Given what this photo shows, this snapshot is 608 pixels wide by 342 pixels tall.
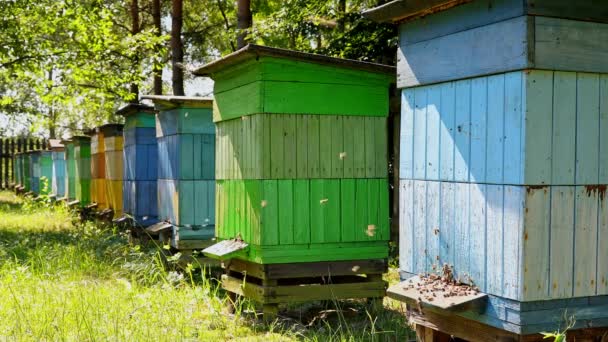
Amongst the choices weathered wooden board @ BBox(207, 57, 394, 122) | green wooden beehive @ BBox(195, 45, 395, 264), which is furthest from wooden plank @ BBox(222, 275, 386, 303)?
weathered wooden board @ BBox(207, 57, 394, 122)

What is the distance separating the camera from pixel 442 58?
3.74 metres

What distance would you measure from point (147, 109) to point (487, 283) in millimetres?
6903

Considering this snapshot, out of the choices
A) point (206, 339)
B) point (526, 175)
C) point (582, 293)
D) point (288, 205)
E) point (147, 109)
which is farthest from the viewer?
point (147, 109)

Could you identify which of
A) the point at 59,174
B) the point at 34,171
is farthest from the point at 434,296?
the point at 34,171

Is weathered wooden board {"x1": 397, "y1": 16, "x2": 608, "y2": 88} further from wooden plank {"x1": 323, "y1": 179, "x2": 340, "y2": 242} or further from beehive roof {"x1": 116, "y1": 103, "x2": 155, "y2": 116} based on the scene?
beehive roof {"x1": 116, "y1": 103, "x2": 155, "y2": 116}

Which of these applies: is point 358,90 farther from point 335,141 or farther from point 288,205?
point 288,205

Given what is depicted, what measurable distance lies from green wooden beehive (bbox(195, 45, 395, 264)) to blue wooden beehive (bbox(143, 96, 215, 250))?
168 centimetres

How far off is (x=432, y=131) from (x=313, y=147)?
2.00 m

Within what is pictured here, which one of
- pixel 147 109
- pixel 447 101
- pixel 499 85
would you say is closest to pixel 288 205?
pixel 447 101

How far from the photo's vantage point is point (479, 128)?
11.5ft

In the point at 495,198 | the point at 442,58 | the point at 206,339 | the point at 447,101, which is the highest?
the point at 442,58

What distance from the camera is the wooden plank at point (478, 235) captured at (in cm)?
348

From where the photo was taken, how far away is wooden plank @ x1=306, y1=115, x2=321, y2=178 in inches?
226

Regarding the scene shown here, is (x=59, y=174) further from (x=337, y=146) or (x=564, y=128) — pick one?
(x=564, y=128)
